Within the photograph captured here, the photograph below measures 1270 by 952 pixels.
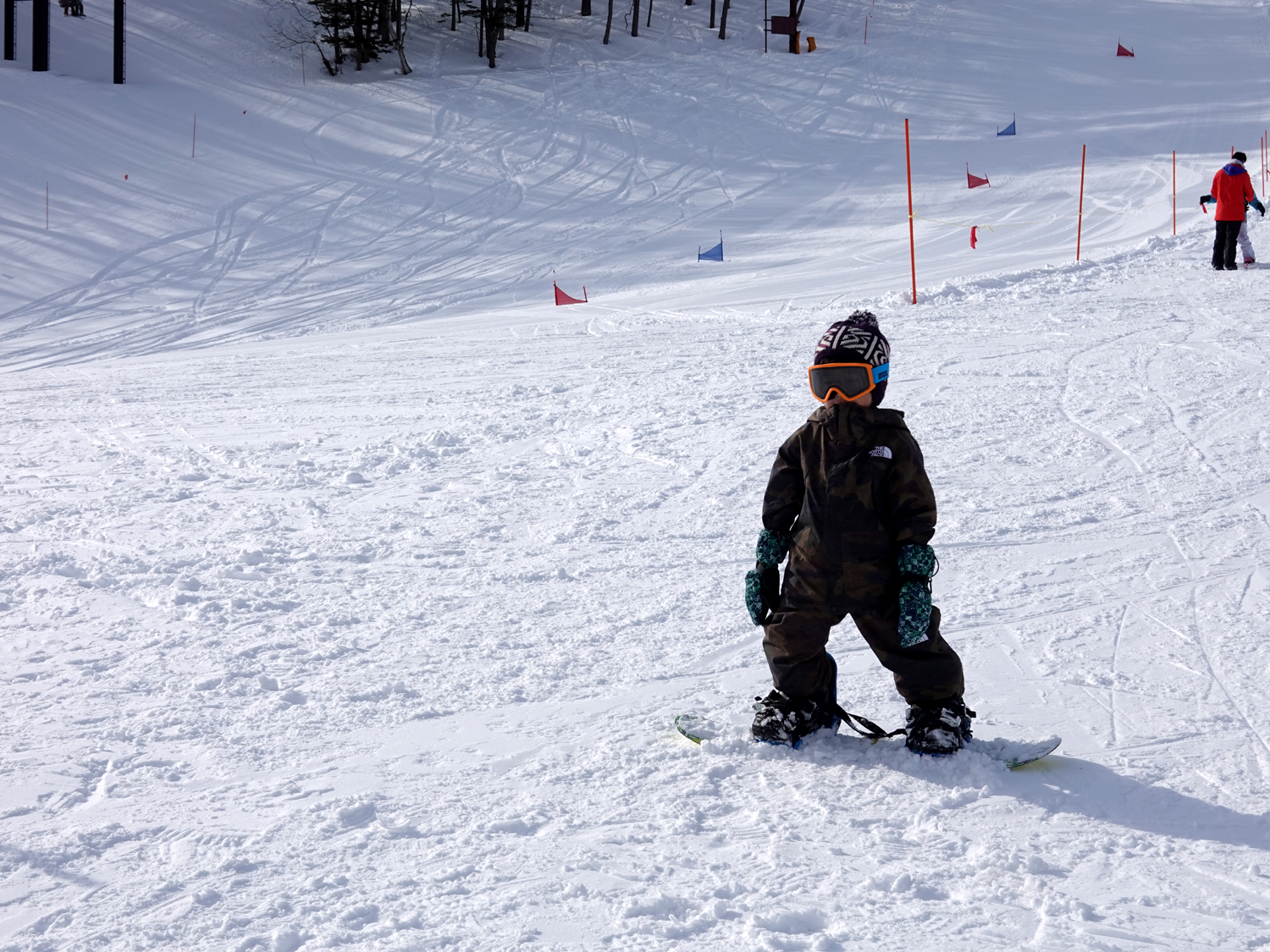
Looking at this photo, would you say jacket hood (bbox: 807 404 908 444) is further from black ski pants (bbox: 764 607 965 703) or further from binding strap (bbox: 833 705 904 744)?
binding strap (bbox: 833 705 904 744)

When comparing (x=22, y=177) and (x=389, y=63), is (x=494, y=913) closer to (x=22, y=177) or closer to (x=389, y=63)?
(x=22, y=177)

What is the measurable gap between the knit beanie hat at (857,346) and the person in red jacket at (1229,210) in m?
10.9

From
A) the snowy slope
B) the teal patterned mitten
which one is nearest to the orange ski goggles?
the teal patterned mitten

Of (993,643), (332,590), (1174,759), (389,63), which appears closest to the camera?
(1174,759)

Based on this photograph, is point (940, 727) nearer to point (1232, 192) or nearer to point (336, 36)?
point (1232, 192)

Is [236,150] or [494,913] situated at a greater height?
[236,150]

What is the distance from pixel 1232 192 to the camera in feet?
39.9

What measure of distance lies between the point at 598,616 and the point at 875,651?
161cm

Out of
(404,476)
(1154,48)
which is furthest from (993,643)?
(1154,48)

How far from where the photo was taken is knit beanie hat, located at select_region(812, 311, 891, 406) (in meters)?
3.12

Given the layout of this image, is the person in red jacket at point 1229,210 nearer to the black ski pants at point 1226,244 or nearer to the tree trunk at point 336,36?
the black ski pants at point 1226,244

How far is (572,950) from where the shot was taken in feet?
8.15

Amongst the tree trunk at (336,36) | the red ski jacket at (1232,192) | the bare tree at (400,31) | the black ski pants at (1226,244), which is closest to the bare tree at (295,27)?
the tree trunk at (336,36)

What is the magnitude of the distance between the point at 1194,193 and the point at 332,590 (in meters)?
19.2
